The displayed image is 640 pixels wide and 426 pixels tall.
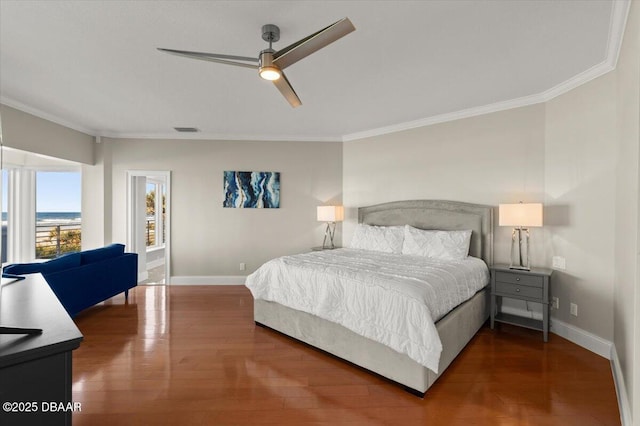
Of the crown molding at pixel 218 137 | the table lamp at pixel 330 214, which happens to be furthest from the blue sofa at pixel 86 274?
the table lamp at pixel 330 214

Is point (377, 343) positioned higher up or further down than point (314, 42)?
further down

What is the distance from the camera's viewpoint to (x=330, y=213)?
4.92m

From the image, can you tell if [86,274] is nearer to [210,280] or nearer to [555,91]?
[210,280]

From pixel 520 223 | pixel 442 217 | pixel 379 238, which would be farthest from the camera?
pixel 379 238

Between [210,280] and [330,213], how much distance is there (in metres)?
2.48

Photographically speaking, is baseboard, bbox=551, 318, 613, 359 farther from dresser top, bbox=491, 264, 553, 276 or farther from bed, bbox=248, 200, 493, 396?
bed, bbox=248, 200, 493, 396

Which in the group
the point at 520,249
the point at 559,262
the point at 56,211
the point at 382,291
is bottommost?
the point at 382,291

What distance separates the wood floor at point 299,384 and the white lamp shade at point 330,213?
2116mm

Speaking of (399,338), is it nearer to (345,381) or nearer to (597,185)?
(345,381)

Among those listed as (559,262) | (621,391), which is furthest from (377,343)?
(559,262)

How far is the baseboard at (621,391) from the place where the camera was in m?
1.86

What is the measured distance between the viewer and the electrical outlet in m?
3.17

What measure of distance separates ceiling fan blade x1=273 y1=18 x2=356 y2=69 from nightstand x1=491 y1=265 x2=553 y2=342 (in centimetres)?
289

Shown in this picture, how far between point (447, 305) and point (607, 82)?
100 inches
